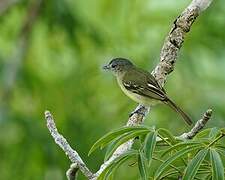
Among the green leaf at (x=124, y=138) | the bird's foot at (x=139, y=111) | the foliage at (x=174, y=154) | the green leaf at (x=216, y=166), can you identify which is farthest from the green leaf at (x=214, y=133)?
the bird's foot at (x=139, y=111)

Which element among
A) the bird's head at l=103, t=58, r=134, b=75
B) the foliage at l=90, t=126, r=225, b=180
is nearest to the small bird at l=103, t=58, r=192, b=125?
the bird's head at l=103, t=58, r=134, b=75

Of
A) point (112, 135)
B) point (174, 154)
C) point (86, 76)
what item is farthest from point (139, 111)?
point (86, 76)

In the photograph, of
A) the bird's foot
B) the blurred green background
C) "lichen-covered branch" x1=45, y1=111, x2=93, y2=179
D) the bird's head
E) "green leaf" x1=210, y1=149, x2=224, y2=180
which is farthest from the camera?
→ the blurred green background

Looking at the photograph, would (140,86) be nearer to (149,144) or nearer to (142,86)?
(142,86)

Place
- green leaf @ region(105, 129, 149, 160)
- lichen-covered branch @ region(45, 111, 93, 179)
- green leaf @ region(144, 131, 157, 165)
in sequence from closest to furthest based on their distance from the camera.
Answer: green leaf @ region(144, 131, 157, 165) < green leaf @ region(105, 129, 149, 160) < lichen-covered branch @ region(45, 111, 93, 179)

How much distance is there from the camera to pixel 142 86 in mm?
5293

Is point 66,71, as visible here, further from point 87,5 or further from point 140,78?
point 140,78

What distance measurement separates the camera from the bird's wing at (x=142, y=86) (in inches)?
193

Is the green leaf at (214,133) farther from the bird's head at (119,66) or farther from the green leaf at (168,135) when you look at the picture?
the bird's head at (119,66)

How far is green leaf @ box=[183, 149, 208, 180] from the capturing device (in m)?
2.64

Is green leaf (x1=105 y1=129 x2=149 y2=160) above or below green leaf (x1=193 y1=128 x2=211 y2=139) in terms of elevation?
above

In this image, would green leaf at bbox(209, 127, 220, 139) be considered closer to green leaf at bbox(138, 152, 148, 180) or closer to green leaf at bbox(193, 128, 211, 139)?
green leaf at bbox(193, 128, 211, 139)

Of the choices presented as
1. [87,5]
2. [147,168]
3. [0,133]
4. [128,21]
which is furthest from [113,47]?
[147,168]

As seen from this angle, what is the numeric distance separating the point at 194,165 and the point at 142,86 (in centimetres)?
264
